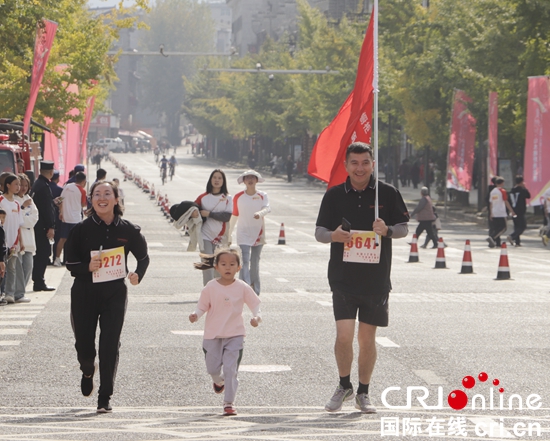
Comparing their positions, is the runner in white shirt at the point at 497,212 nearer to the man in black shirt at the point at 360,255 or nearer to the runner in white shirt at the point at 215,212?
the runner in white shirt at the point at 215,212

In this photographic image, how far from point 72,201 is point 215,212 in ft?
19.8

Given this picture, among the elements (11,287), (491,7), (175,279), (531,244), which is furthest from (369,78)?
(491,7)

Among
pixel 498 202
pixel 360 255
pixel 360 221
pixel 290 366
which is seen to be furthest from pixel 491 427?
pixel 498 202

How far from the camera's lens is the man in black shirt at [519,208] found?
31.4 metres

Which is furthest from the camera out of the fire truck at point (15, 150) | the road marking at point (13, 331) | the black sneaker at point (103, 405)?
the fire truck at point (15, 150)

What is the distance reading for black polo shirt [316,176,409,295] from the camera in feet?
27.4

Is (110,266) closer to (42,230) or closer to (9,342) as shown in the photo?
(9,342)

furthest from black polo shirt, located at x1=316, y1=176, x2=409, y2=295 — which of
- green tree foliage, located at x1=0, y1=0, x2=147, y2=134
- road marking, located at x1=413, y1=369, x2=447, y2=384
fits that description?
green tree foliage, located at x1=0, y1=0, x2=147, y2=134

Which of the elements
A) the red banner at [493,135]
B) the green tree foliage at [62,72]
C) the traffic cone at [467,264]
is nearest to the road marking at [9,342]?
the traffic cone at [467,264]

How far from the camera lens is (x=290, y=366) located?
34.7 feet

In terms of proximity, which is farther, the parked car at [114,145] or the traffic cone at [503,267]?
the parked car at [114,145]

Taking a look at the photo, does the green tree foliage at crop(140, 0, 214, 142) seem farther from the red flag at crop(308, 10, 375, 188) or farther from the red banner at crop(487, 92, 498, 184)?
the red flag at crop(308, 10, 375, 188)

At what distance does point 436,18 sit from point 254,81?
45.2 meters

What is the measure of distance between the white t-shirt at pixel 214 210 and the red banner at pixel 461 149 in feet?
79.9
